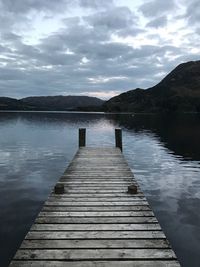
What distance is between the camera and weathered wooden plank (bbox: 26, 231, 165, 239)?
25.0 ft

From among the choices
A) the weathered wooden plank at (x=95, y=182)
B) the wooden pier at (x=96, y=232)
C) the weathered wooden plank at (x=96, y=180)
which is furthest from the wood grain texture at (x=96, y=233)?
the weathered wooden plank at (x=96, y=180)

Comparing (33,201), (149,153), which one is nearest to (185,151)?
(149,153)

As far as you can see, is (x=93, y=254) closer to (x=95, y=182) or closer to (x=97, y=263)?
(x=97, y=263)

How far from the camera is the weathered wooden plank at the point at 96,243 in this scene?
7.11 m

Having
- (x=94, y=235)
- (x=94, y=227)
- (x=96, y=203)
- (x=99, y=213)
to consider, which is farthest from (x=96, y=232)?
(x=96, y=203)

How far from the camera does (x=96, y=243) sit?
730 centimetres

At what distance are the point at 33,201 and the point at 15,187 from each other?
3.05 metres

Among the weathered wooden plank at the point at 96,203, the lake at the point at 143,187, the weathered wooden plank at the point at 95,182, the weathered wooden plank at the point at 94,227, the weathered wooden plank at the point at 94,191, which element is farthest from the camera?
the weathered wooden plank at the point at 95,182

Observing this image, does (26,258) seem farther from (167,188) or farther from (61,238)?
(167,188)

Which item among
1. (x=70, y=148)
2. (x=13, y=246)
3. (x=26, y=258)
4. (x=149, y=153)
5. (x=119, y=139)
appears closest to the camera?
(x=26, y=258)

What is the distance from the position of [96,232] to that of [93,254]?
1201 mm

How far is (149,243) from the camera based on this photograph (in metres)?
7.29

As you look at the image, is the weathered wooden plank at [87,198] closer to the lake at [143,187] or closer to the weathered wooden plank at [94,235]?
the lake at [143,187]

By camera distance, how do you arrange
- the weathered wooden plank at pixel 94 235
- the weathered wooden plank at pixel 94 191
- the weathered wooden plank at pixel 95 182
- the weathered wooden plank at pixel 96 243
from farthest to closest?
1. the weathered wooden plank at pixel 95 182
2. the weathered wooden plank at pixel 94 191
3. the weathered wooden plank at pixel 94 235
4. the weathered wooden plank at pixel 96 243
